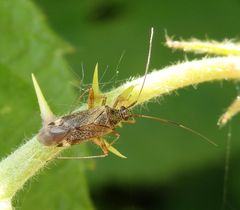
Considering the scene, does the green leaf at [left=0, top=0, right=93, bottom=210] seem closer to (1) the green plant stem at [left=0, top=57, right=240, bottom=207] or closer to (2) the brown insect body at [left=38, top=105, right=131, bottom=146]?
(2) the brown insect body at [left=38, top=105, right=131, bottom=146]

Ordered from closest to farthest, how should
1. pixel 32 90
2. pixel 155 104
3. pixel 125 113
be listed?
pixel 125 113
pixel 32 90
pixel 155 104

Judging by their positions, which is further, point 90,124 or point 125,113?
point 125,113

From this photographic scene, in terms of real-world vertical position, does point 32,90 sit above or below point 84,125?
above

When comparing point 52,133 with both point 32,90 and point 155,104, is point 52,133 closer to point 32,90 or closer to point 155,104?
point 32,90

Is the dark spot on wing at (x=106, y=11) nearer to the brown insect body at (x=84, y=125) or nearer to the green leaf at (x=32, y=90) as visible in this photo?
the green leaf at (x=32, y=90)

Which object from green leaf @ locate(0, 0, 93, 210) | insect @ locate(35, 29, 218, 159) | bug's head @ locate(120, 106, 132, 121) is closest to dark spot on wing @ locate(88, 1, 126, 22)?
green leaf @ locate(0, 0, 93, 210)

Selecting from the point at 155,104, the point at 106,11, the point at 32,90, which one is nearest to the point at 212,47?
the point at 32,90
